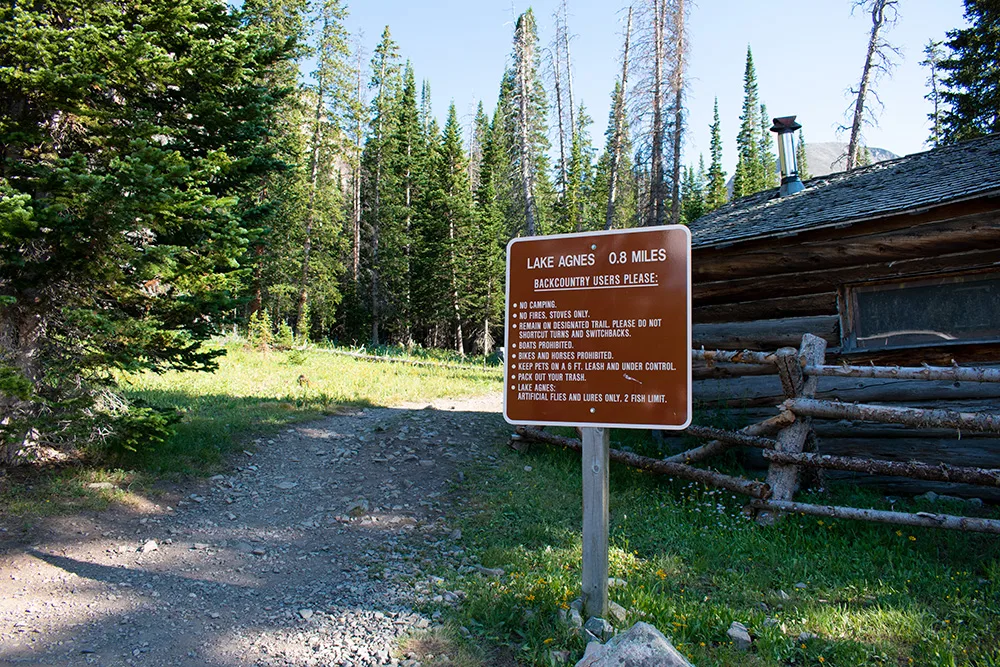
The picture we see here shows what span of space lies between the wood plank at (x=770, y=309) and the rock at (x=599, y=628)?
5.87 meters

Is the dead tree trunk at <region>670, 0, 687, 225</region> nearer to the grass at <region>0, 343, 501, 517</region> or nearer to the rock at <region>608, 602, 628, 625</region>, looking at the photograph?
the grass at <region>0, 343, 501, 517</region>

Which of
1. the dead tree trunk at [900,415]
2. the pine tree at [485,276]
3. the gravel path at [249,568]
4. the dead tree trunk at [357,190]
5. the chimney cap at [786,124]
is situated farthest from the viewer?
the dead tree trunk at [357,190]

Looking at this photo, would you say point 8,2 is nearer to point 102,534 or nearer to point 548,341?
point 102,534

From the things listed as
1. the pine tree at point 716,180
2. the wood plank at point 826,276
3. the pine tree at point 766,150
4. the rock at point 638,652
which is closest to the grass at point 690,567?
the rock at point 638,652

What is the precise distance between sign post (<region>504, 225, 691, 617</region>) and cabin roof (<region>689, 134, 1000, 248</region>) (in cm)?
544

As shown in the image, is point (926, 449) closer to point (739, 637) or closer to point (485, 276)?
point (739, 637)

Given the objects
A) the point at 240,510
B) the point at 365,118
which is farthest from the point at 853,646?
the point at 365,118

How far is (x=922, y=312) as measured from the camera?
26.5 feet

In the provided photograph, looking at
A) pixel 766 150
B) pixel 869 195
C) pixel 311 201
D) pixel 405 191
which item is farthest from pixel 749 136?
pixel 869 195

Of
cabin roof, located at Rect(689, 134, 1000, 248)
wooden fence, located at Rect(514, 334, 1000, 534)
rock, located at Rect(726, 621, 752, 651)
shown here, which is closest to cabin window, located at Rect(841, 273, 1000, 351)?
cabin roof, located at Rect(689, 134, 1000, 248)

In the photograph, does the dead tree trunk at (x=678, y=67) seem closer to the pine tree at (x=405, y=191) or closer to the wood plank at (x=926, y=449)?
the wood plank at (x=926, y=449)

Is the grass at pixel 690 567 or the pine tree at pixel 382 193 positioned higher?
the pine tree at pixel 382 193

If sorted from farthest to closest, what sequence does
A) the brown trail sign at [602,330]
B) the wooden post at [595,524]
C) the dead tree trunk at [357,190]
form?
the dead tree trunk at [357,190] → the wooden post at [595,524] → the brown trail sign at [602,330]

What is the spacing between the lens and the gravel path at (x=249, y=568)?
416 cm
